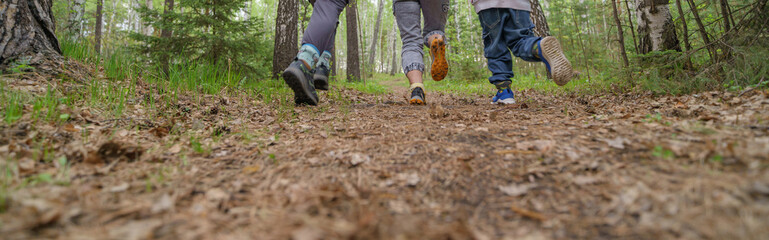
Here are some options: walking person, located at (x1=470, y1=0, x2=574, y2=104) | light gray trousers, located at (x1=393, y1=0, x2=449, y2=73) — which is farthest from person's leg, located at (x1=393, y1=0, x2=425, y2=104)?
walking person, located at (x1=470, y1=0, x2=574, y2=104)

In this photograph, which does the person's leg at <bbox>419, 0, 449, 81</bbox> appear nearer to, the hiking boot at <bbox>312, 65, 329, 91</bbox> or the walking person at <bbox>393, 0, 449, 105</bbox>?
the walking person at <bbox>393, 0, 449, 105</bbox>

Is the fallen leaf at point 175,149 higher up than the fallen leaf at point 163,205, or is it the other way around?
the fallen leaf at point 175,149

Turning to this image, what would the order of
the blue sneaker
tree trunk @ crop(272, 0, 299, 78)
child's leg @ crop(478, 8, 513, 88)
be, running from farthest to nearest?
tree trunk @ crop(272, 0, 299, 78) → the blue sneaker → child's leg @ crop(478, 8, 513, 88)

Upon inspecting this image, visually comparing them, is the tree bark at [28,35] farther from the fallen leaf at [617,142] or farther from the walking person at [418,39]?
the fallen leaf at [617,142]

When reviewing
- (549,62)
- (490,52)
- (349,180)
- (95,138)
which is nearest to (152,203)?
(349,180)

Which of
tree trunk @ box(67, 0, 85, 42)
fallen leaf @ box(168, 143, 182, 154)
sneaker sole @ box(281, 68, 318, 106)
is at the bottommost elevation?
fallen leaf @ box(168, 143, 182, 154)

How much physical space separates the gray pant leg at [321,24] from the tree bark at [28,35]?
6.48 feet

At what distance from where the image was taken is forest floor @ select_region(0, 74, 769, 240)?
2.67 ft

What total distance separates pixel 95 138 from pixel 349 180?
1.43 m

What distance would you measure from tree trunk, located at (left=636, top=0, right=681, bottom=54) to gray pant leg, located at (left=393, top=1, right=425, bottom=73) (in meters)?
2.81

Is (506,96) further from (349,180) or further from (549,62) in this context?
(349,180)

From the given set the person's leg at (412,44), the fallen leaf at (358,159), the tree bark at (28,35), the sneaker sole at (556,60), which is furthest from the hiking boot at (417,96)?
the tree bark at (28,35)

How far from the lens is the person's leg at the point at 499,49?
2.97 m

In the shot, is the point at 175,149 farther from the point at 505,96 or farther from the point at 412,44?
the point at 505,96
